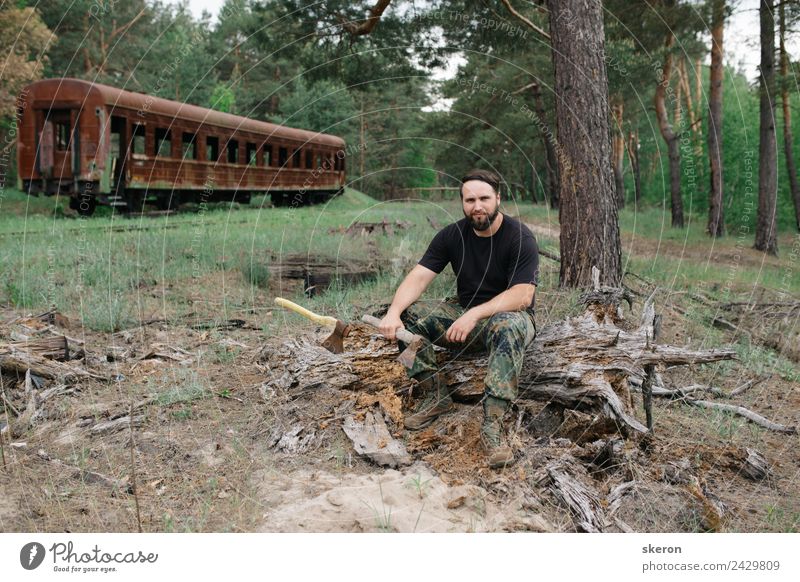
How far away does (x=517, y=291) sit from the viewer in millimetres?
3547

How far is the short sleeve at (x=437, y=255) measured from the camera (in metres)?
3.88

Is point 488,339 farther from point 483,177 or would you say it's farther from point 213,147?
point 213,147

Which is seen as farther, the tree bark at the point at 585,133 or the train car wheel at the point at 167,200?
the train car wheel at the point at 167,200

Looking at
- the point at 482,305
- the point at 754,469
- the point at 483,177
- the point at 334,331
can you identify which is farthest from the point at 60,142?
the point at 754,469

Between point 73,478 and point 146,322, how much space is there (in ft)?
9.18

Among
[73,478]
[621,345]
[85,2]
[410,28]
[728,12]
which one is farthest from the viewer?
[85,2]

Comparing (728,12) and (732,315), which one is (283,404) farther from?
(728,12)

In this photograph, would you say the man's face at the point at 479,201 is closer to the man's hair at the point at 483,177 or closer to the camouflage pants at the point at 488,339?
the man's hair at the point at 483,177

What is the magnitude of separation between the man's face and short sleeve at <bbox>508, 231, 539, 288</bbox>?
0.77 ft

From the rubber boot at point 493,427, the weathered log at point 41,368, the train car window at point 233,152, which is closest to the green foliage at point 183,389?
the weathered log at point 41,368

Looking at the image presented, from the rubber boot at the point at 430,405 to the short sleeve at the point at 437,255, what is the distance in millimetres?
658

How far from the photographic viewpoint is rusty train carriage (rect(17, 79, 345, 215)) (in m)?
12.2

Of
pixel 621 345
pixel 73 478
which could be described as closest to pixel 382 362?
pixel 621 345
